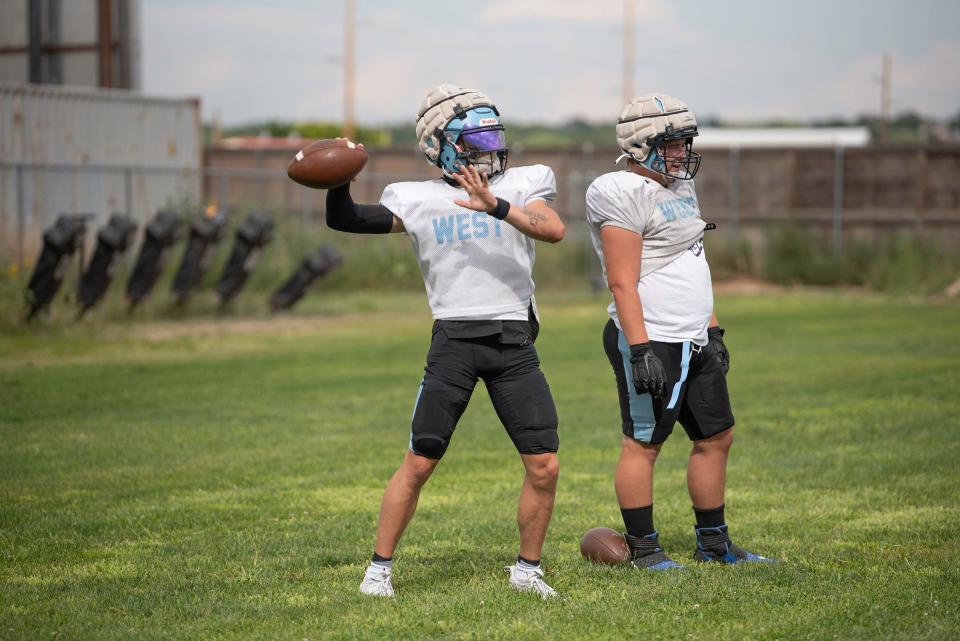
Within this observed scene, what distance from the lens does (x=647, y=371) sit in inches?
199

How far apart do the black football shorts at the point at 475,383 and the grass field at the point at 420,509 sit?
64 cm

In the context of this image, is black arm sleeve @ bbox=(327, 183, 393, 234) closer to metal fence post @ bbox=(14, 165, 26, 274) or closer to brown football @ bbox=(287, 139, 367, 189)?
brown football @ bbox=(287, 139, 367, 189)

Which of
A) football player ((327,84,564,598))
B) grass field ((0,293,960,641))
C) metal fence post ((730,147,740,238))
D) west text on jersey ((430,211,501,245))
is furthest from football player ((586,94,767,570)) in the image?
metal fence post ((730,147,740,238))

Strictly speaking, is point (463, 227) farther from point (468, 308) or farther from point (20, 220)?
point (20, 220)

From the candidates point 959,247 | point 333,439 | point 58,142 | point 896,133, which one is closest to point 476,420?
point 333,439

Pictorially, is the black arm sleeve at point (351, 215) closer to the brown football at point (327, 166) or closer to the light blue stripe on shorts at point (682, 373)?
the brown football at point (327, 166)

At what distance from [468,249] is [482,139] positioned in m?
0.44

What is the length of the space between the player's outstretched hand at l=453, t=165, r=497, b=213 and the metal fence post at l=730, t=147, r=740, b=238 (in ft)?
73.6

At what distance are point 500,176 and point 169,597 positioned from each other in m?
2.17

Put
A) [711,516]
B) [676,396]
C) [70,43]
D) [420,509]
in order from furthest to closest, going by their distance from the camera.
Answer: [70,43], [420,509], [711,516], [676,396]

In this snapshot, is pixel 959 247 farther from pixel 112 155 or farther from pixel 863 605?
pixel 863 605

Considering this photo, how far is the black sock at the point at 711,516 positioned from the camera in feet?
17.8

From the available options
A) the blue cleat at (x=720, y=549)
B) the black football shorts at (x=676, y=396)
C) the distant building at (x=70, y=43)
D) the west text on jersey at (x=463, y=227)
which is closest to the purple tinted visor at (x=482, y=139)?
the west text on jersey at (x=463, y=227)

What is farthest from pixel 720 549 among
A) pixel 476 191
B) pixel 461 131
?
pixel 461 131
